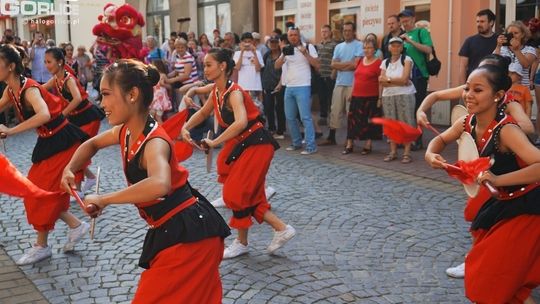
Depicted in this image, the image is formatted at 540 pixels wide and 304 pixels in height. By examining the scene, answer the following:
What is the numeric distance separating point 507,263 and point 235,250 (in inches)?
92.5

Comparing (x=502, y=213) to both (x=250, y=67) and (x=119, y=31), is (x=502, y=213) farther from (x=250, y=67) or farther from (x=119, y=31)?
(x=250, y=67)

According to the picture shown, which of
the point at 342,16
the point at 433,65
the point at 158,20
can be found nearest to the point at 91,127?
the point at 433,65

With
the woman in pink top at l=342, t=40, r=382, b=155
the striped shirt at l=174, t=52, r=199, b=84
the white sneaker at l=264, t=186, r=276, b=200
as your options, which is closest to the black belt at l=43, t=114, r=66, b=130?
the white sneaker at l=264, t=186, r=276, b=200

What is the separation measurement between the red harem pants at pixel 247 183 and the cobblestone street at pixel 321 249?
0.35 meters

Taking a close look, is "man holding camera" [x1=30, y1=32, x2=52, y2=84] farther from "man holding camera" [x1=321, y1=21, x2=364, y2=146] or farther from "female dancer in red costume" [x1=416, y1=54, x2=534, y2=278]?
"female dancer in red costume" [x1=416, y1=54, x2=534, y2=278]

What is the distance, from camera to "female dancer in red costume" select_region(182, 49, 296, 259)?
4969 mm

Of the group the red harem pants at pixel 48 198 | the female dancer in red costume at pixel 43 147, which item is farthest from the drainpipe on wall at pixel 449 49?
the red harem pants at pixel 48 198

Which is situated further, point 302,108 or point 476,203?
point 302,108

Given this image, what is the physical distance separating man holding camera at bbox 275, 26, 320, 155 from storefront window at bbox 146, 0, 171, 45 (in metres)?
12.0

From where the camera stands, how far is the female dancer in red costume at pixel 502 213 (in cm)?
327

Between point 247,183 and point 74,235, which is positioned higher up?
point 247,183

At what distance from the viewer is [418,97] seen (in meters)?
9.55

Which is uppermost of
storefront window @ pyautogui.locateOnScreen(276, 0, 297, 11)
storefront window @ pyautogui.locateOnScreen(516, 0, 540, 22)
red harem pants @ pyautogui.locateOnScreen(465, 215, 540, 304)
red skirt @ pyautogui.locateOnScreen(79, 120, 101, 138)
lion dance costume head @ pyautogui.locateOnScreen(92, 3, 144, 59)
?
storefront window @ pyautogui.locateOnScreen(276, 0, 297, 11)

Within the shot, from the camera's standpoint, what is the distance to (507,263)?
10.7ft
